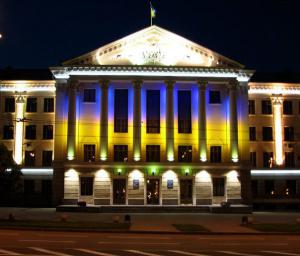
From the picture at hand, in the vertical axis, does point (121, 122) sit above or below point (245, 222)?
above

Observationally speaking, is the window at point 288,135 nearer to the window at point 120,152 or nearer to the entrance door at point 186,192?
the entrance door at point 186,192

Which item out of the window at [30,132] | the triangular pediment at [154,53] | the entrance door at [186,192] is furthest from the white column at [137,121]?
the window at [30,132]

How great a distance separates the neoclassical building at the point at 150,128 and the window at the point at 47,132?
2.31 meters

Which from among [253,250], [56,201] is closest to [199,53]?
[56,201]

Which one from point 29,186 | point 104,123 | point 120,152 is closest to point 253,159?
point 120,152

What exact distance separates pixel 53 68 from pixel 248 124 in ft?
79.8

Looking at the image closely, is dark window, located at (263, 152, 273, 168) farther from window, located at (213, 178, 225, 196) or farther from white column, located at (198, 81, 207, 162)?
white column, located at (198, 81, 207, 162)

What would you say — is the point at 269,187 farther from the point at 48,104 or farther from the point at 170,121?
the point at 48,104

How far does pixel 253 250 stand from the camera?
21.1 metres

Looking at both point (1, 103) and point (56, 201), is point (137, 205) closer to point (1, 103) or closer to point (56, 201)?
point (56, 201)

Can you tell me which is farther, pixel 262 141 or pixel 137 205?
pixel 262 141

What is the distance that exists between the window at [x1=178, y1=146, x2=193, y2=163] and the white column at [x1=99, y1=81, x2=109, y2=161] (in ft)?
28.0

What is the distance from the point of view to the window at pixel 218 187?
180 feet

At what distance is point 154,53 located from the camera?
2224 inches
